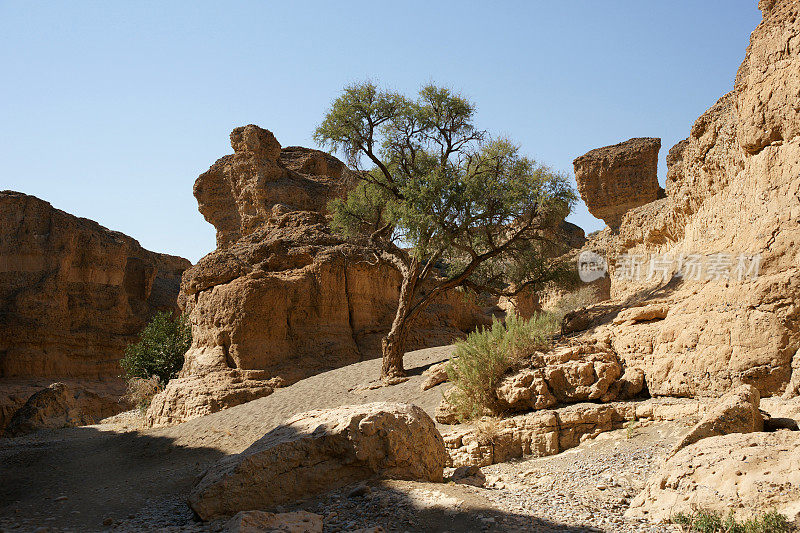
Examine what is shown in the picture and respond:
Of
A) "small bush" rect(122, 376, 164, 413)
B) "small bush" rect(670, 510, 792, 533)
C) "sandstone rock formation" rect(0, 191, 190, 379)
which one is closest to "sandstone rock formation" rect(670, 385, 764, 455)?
"small bush" rect(670, 510, 792, 533)

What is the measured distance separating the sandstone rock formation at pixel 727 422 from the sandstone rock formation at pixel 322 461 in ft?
8.97

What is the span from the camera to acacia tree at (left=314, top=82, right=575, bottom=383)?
1436 cm

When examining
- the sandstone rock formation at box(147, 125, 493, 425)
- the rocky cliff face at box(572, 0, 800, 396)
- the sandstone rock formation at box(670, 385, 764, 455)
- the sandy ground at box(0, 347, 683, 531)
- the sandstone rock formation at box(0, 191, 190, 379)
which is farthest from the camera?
the sandstone rock formation at box(0, 191, 190, 379)

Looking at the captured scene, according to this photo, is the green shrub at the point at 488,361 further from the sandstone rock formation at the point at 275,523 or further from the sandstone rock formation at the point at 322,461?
the sandstone rock formation at the point at 275,523

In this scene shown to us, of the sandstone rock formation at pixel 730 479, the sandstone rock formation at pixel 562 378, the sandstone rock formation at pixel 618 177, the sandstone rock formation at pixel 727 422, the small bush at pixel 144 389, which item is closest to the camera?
the sandstone rock formation at pixel 730 479

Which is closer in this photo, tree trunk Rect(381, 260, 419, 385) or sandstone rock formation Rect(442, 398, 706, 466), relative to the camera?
sandstone rock formation Rect(442, 398, 706, 466)

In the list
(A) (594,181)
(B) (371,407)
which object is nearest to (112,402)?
(B) (371,407)

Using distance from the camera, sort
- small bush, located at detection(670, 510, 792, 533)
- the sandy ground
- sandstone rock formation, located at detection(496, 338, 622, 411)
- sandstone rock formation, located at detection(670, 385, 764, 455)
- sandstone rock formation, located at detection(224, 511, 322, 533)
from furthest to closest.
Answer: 1. sandstone rock formation, located at detection(496, 338, 622, 411)
2. sandstone rock formation, located at detection(670, 385, 764, 455)
3. the sandy ground
4. sandstone rock formation, located at detection(224, 511, 322, 533)
5. small bush, located at detection(670, 510, 792, 533)

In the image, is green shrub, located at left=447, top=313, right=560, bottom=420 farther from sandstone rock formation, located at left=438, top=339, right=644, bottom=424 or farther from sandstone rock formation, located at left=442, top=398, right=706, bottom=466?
sandstone rock formation, located at left=442, top=398, right=706, bottom=466

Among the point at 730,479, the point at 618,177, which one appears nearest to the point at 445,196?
the point at 730,479

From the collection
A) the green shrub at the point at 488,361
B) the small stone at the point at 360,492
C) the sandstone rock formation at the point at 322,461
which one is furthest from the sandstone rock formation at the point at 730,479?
the green shrub at the point at 488,361

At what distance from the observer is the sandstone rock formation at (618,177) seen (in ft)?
100

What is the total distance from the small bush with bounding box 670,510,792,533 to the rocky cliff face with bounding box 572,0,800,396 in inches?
123

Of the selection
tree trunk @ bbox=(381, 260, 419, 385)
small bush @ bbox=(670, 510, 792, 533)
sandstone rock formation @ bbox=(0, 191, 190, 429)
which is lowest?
small bush @ bbox=(670, 510, 792, 533)
